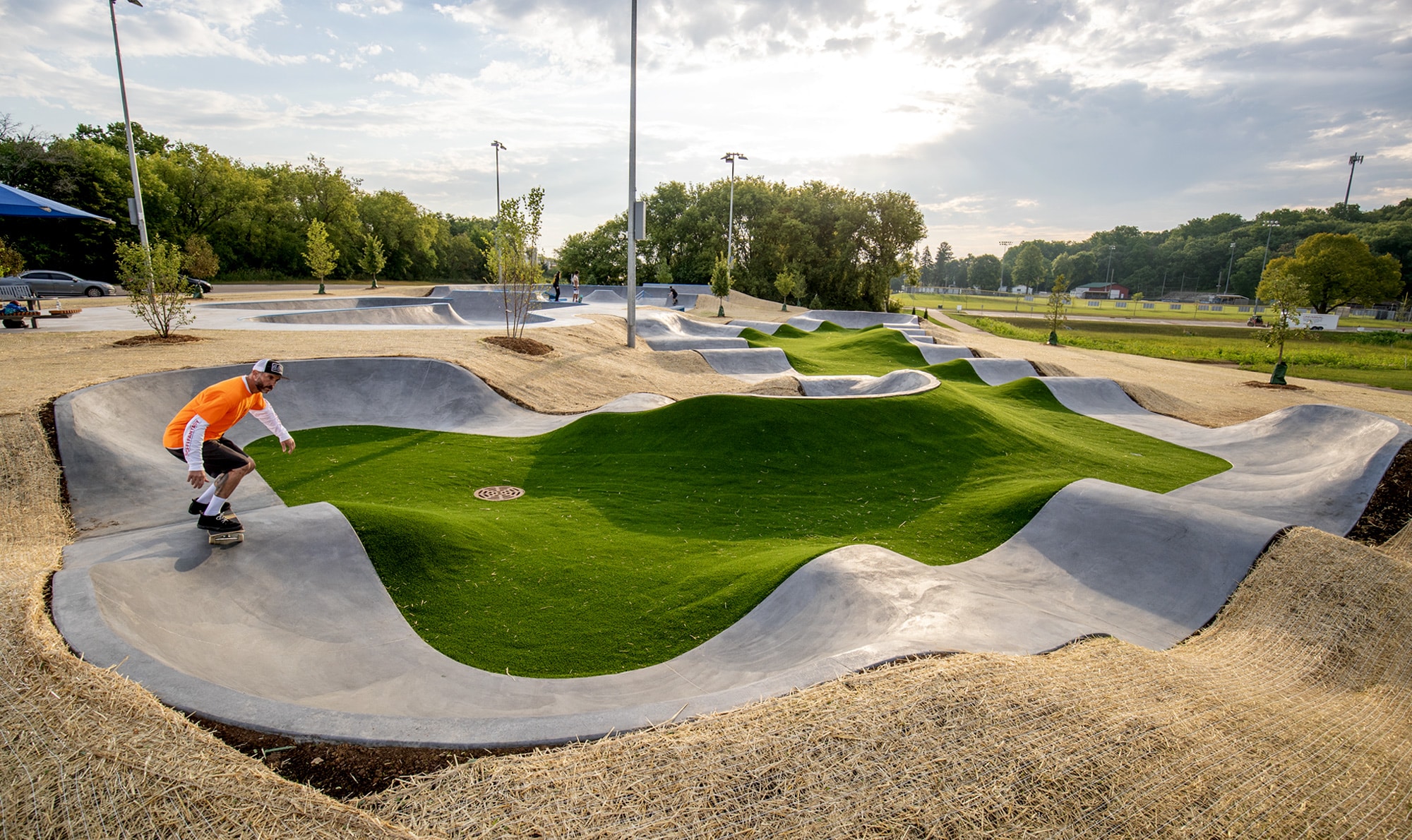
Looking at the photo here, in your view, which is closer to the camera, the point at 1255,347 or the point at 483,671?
the point at 483,671

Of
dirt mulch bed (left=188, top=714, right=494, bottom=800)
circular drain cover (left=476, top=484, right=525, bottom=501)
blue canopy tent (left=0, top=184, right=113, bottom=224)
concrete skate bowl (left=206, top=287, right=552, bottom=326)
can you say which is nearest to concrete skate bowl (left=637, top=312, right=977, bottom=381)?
concrete skate bowl (left=206, top=287, right=552, bottom=326)

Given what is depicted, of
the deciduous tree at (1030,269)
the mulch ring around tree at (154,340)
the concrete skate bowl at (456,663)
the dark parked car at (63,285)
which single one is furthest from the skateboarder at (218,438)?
the deciduous tree at (1030,269)

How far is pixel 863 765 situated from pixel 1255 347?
4542cm

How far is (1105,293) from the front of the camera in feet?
419

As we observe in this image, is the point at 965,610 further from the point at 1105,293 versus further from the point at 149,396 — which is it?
the point at 1105,293

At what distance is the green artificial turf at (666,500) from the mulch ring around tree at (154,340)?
7170 millimetres

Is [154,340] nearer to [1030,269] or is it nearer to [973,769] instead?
[973,769]

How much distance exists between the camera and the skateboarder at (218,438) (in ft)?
21.2

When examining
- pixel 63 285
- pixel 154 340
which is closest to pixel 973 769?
pixel 154 340

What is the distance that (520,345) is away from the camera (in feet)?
63.3

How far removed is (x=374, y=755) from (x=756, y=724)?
2190 millimetres

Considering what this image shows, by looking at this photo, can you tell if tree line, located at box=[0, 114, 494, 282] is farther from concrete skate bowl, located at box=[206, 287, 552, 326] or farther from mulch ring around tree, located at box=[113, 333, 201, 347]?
mulch ring around tree, located at box=[113, 333, 201, 347]

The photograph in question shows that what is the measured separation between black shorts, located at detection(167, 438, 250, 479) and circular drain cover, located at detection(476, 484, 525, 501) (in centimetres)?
345

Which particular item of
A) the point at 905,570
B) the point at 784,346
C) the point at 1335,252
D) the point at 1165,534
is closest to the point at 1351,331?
the point at 1335,252
